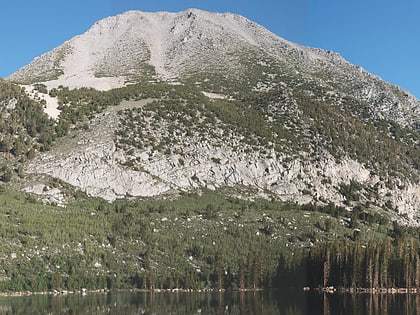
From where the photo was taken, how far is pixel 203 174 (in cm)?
12069

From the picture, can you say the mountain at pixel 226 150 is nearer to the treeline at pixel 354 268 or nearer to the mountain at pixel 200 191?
the mountain at pixel 200 191

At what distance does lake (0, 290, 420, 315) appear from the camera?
5647 centimetres

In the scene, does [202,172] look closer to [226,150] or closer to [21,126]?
[226,150]

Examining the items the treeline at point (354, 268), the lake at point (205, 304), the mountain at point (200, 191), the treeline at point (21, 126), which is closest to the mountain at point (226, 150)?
the mountain at point (200, 191)

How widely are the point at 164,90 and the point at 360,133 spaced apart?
155 feet

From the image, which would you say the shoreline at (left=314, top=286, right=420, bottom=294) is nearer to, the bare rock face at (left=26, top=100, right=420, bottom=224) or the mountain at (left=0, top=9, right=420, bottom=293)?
the mountain at (left=0, top=9, right=420, bottom=293)

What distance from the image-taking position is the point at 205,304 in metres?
65.1

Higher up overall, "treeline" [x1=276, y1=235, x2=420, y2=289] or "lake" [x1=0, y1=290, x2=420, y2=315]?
"treeline" [x1=276, y1=235, x2=420, y2=289]

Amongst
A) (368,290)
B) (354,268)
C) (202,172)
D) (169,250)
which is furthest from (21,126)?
(368,290)

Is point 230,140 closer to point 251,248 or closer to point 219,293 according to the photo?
point 251,248

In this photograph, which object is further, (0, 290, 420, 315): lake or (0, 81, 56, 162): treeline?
(0, 81, 56, 162): treeline

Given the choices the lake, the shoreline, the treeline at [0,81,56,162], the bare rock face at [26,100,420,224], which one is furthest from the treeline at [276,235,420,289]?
the treeline at [0,81,56,162]

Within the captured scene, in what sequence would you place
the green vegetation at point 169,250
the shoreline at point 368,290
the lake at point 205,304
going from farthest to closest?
the shoreline at point 368,290, the green vegetation at point 169,250, the lake at point 205,304

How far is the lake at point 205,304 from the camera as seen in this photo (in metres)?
56.5
